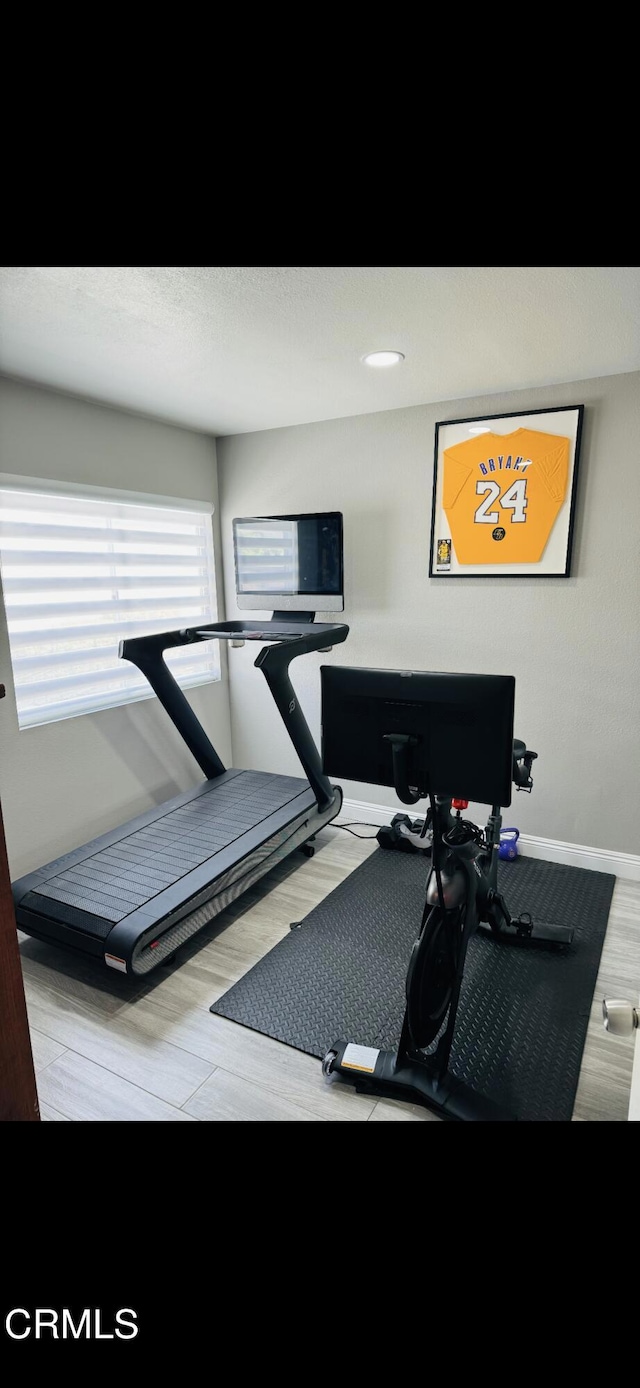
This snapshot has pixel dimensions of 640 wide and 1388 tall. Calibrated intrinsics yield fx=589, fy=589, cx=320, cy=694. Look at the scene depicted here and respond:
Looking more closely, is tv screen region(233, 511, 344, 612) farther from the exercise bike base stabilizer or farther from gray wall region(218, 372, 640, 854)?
the exercise bike base stabilizer

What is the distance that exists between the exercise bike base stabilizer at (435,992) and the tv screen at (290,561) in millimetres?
1806

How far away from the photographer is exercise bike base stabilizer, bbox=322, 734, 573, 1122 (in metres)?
1.66

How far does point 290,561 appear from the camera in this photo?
3375 mm

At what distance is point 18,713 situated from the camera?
2682 millimetres

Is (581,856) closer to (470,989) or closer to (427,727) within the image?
(470,989)

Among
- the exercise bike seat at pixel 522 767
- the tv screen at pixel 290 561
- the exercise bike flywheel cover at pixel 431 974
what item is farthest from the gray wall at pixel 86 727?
the exercise bike seat at pixel 522 767

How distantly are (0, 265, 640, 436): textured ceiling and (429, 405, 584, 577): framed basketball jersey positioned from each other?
19 centimetres

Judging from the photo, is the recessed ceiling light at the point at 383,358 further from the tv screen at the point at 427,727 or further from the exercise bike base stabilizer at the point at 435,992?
the exercise bike base stabilizer at the point at 435,992

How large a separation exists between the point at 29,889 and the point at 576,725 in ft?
8.68
